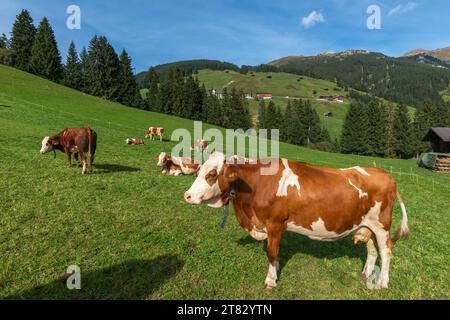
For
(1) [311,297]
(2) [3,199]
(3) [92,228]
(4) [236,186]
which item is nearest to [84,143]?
(2) [3,199]

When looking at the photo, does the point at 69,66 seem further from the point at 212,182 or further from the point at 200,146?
the point at 212,182

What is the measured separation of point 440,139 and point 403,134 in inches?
1084

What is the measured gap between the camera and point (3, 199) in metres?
10.2

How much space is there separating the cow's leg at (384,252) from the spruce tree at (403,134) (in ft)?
281

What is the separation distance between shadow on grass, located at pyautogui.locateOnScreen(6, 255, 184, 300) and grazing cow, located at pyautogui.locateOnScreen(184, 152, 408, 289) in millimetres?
2103

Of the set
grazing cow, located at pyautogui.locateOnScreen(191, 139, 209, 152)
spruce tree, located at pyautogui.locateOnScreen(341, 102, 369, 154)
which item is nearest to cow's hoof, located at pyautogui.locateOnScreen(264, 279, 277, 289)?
grazing cow, located at pyautogui.locateOnScreen(191, 139, 209, 152)

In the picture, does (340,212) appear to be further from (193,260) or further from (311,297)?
(193,260)

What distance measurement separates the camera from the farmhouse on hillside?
54178mm

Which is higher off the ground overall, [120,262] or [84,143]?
[84,143]

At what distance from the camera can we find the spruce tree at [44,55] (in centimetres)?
8056

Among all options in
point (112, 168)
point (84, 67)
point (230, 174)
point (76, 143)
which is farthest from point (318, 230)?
point (84, 67)

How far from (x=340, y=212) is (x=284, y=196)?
125 cm

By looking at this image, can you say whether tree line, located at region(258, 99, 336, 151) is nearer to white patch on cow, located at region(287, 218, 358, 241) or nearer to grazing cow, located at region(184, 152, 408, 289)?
grazing cow, located at region(184, 152, 408, 289)
